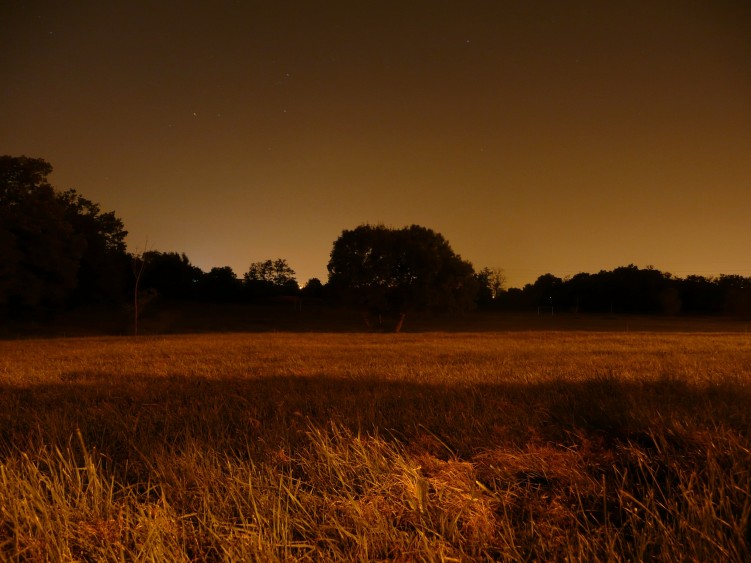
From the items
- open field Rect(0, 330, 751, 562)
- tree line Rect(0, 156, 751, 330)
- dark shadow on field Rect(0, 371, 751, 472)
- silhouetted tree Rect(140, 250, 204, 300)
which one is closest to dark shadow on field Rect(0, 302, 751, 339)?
tree line Rect(0, 156, 751, 330)

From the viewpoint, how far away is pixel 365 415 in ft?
17.7

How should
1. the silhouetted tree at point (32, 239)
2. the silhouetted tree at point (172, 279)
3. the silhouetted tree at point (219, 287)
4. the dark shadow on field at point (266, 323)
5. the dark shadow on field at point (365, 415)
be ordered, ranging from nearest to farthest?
1. the dark shadow on field at point (365, 415)
2. the silhouetted tree at point (32, 239)
3. the dark shadow on field at point (266, 323)
4. the silhouetted tree at point (172, 279)
5. the silhouetted tree at point (219, 287)

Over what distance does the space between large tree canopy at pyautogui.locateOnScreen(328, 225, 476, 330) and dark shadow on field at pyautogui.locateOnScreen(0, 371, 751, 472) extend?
3569 cm

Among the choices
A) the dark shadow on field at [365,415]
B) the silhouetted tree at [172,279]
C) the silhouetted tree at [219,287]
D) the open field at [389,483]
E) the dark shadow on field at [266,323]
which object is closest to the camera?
the open field at [389,483]

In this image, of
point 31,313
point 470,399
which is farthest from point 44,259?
point 470,399

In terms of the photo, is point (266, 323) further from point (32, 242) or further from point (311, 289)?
point (311, 289)

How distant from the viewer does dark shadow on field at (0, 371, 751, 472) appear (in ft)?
13.4

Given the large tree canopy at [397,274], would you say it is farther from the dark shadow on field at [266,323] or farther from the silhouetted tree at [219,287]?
the silhouetted tree at [219,287]

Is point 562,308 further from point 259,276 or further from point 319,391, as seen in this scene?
point 319,391

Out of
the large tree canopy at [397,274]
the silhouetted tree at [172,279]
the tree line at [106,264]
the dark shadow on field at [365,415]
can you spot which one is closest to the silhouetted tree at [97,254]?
the tree line at [106,264]

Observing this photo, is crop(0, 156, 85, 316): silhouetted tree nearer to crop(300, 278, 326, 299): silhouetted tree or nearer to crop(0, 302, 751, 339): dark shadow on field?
crop(0, 302, 751, 339): dark shadow on field

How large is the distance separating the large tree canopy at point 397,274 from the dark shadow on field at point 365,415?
35691 mm

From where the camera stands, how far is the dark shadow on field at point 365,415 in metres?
4.08

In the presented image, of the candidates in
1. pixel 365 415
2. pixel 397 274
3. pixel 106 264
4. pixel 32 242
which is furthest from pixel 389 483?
pixel 106 264
